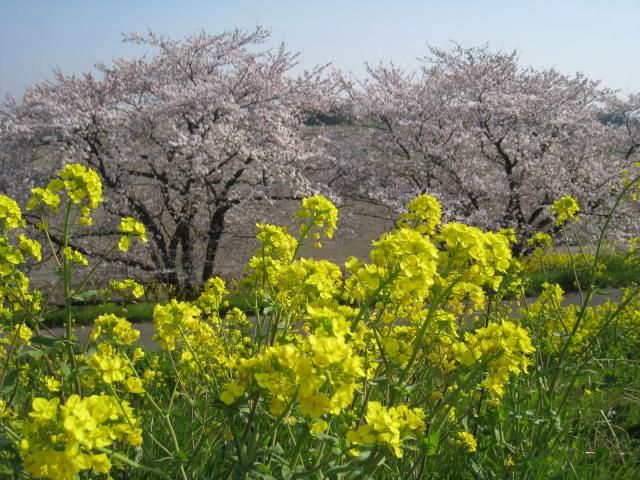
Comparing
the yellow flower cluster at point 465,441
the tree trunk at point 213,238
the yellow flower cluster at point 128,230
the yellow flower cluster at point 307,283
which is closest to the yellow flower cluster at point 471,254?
the yellow flower cluster at point 307,283

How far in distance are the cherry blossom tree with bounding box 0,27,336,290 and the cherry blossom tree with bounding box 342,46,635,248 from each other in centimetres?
178

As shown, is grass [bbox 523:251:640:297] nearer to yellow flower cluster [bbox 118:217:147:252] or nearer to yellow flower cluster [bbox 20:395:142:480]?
yellow flower cluster [bbox 118:217:147:252]

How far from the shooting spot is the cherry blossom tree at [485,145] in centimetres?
1123

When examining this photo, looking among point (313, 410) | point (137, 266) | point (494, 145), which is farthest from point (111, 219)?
point (313, 410)

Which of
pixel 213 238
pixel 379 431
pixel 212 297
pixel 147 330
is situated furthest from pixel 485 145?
pixel 379 431

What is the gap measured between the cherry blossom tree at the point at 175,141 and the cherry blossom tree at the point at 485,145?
70.0 inches

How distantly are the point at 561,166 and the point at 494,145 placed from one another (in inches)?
52.1

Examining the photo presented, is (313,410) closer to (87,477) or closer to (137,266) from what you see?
(87,477)

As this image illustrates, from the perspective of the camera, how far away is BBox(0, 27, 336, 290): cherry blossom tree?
984 cm

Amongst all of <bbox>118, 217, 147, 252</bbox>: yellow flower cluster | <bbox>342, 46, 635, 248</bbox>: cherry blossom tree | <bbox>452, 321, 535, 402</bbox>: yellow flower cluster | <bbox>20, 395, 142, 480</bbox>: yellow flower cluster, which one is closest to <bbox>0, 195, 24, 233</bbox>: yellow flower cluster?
Result: <bbox>118, 217, 147, 252</bbox>: yellow flower cluster

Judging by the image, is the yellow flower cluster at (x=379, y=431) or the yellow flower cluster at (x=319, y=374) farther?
the yellow flower cluster at (x=379, y=431)

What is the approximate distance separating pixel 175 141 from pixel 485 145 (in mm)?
6039

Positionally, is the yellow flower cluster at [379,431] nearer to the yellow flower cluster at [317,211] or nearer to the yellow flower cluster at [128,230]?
the yellow flower cluster at [317,211]

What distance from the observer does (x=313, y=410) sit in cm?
134
